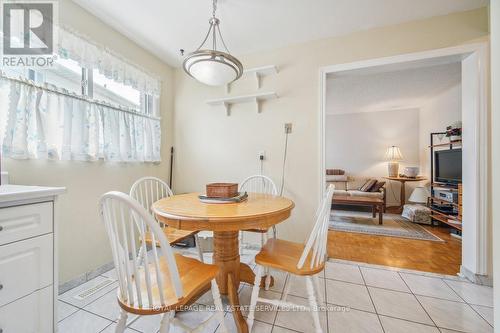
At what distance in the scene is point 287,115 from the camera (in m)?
2.38

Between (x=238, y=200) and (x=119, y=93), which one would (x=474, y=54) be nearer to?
(x=238, y=200)

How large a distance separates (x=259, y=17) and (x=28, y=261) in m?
2.33

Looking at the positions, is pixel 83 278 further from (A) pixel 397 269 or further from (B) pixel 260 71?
(A) pixel 397 269

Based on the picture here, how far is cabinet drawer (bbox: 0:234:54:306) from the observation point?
36.4 inches

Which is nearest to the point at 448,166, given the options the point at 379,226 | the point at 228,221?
the point at 379,226

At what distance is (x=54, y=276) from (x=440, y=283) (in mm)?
2771

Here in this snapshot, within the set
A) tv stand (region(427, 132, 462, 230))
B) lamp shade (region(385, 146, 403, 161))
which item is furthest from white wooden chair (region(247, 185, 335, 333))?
lamp shade (region(385, 146, 403, 161))

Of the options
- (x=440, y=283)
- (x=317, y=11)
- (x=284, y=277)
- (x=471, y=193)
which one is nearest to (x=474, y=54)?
(x=471, y=193)

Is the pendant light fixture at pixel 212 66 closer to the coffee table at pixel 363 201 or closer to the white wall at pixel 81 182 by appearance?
the white wall at pixel 81 182

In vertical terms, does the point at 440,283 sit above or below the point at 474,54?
below

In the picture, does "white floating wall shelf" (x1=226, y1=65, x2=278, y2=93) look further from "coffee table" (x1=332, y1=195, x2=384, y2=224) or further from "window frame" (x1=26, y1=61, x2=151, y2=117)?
"coffee table" (x1=332, y1=195, x2=384, y2=224)

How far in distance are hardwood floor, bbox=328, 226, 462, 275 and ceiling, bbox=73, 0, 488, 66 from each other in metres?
2.36

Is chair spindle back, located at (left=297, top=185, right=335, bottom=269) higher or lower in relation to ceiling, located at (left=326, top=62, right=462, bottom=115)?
lower

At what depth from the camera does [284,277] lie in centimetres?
188
